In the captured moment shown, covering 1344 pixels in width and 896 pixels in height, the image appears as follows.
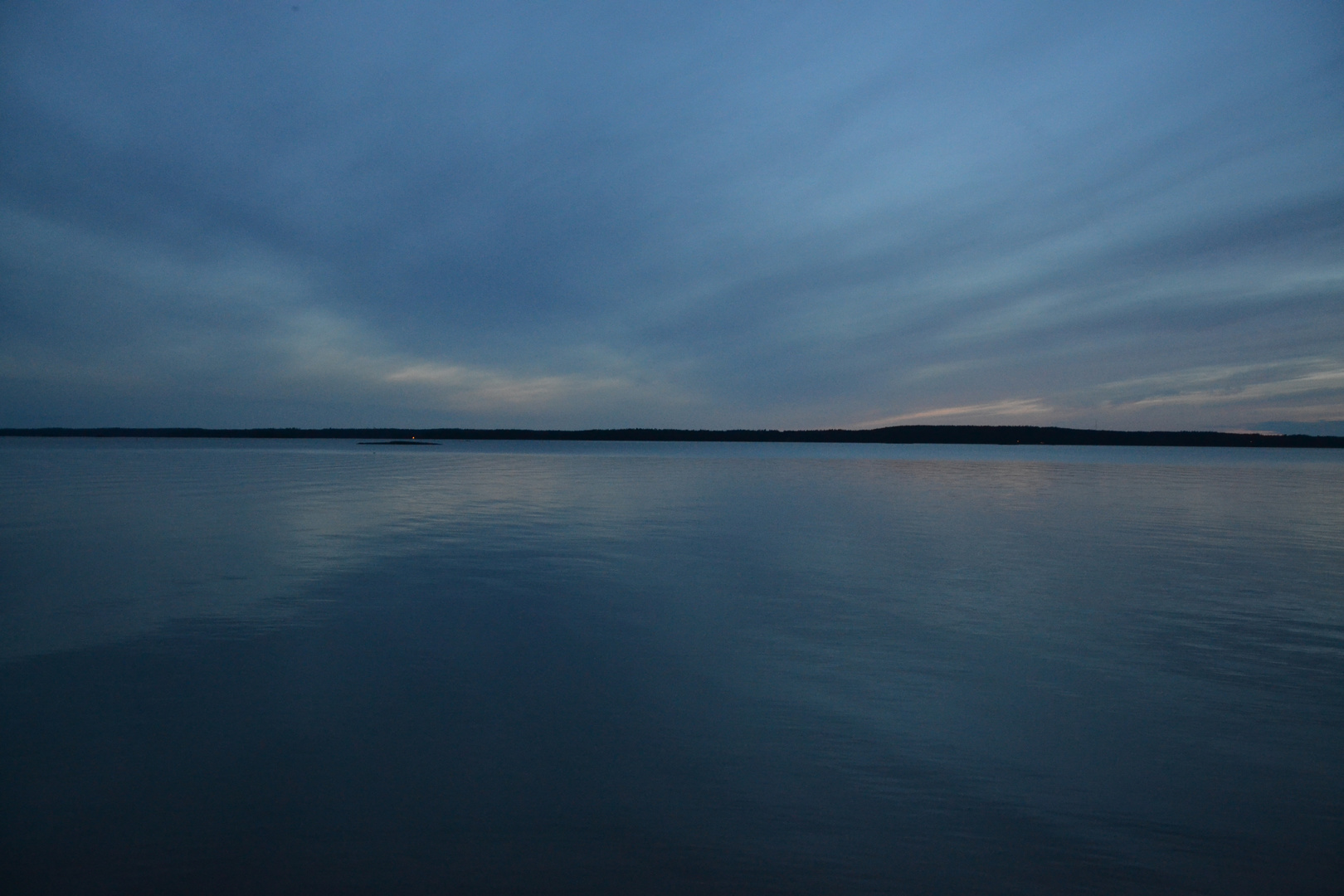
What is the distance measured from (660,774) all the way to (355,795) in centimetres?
249

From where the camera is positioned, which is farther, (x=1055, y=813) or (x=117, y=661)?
(x=117, y=661)

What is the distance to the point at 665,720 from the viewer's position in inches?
283

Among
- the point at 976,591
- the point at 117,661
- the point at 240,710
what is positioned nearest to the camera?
the point at 240,710

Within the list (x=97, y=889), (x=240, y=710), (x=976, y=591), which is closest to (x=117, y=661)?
(x=240, y=710)

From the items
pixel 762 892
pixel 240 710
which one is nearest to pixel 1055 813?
pixel 762 892

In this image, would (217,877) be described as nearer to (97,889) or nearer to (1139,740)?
(97,889)

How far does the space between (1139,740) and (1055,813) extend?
193 cm

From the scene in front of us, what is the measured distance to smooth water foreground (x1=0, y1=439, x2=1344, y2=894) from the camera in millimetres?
4832

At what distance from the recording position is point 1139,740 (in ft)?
21.8

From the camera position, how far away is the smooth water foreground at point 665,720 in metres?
4.83

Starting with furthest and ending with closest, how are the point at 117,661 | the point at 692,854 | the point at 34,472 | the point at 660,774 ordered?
the point at 34,472 → the point at 117,661 → the point at 660,774 → the point at 692,854

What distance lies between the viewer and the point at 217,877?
4555mm

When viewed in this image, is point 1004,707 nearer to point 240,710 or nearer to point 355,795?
point 355,795

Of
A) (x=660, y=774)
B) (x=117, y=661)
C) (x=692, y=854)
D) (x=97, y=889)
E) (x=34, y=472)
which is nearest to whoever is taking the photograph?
(x=97, y=889)
